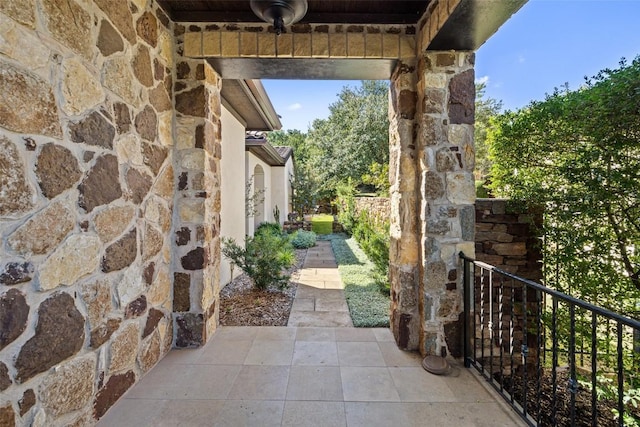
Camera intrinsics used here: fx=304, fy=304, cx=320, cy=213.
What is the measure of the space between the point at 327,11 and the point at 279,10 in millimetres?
656

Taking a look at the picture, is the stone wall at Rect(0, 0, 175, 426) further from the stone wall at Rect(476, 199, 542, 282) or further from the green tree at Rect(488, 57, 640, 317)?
the green tree at Rect(488, 57, 640, 317)

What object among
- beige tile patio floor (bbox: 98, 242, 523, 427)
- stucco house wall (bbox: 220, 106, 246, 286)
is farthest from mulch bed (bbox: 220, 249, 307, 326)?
beige tile patio floor (bbox: 98, 242, 523, 427)

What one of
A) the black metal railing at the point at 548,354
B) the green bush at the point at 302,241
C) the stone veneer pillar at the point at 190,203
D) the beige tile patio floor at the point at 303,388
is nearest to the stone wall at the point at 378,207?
the green bush at the point at 302,241

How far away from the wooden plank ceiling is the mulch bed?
2956mm

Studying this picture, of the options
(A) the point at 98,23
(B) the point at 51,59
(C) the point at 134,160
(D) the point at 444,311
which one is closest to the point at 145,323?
(C) the point at 134,160

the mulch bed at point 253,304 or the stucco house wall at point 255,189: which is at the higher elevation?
the stucco house wall at point 255,189

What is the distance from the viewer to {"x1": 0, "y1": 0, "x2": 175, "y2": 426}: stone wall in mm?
1260

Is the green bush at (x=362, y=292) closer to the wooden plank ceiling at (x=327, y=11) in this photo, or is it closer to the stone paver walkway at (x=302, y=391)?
the stone paver walkway at (x=302, y=391)

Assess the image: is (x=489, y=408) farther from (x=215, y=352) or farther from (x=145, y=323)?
(x=145, y=323)

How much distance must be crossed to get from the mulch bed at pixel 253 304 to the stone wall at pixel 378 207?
285 centimetres

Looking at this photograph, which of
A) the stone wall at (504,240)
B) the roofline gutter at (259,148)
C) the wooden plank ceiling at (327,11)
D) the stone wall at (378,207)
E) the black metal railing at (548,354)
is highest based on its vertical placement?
the wooden plank ceiling at (327,11)

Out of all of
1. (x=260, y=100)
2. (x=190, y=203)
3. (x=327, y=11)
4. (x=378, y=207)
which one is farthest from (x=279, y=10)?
(x=378, y=207)

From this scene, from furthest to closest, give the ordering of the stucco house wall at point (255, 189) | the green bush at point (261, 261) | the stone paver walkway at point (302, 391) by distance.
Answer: the stucco house wall at point (255, 189) → the green bush at point (261, 261) → the stone paver walkway at point (302, 391)

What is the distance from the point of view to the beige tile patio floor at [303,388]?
5.97 feet
